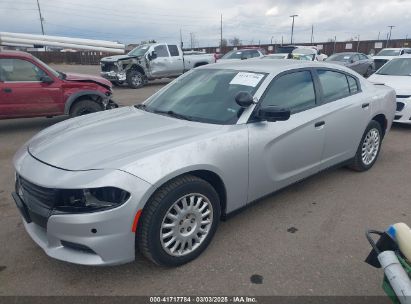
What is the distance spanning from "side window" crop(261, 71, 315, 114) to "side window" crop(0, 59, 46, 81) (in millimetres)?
5536

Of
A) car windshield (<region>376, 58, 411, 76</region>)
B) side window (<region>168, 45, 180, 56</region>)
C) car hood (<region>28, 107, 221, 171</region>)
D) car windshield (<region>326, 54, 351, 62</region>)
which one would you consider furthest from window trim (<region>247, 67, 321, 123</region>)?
car windshield (<region>326, 54, 351, 62</region>)

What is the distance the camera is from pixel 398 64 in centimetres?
802

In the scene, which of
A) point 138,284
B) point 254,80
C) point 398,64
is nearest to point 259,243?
point 138,284

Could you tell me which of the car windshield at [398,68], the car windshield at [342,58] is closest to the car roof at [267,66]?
the car windshield at [398,68]

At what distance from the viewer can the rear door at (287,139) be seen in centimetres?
304

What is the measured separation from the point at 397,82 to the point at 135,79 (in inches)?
421

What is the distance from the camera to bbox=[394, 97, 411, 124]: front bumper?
6564mm

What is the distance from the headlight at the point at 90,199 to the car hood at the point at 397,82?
6445 mm

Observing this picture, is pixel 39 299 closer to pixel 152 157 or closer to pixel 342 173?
pixel 152 157

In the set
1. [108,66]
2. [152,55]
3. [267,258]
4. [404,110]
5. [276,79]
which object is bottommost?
[267,258]

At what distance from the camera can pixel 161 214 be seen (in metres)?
2.42

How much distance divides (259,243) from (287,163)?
843 millimetres

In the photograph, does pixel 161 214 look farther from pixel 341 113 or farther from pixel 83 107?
pixel 83 107

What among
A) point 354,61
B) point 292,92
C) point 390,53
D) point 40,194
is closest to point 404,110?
point 292,92
